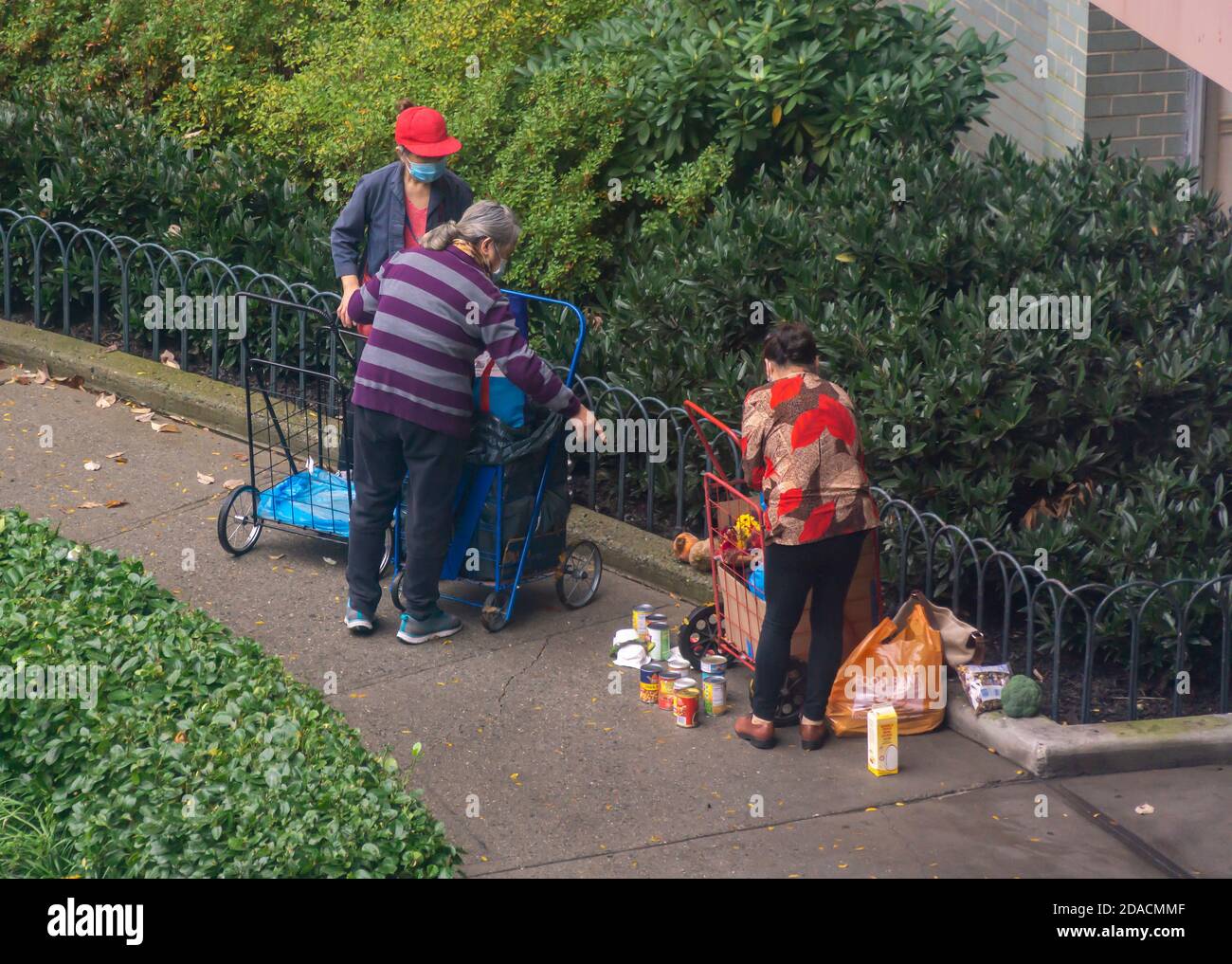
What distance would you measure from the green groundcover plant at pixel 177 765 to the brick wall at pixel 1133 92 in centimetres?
737

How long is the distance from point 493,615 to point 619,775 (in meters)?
1.24

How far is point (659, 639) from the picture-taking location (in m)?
6.36

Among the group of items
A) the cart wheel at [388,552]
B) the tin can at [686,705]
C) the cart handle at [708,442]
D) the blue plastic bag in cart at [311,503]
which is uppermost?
the cart handle at [708,442]

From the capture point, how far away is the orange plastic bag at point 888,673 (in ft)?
19.0

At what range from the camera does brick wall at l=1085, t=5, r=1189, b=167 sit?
10172 millimetres

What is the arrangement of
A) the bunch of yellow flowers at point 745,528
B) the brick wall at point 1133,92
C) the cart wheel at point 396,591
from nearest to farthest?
the bunch of yellow flowers at point 745,528, the cart wheel at point 396,591, the brick wall at point 1133,92

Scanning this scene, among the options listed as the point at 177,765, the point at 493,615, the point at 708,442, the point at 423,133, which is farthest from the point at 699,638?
the point at 177,765

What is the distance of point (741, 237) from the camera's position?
25.4 feet

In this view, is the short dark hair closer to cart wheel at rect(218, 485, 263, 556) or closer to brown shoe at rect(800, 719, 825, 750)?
brown shoe at rect(800, 719, 825, 750)

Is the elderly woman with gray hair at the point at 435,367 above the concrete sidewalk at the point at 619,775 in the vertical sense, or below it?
above

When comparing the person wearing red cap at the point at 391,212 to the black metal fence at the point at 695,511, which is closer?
the black metal fence at the point at 695,511

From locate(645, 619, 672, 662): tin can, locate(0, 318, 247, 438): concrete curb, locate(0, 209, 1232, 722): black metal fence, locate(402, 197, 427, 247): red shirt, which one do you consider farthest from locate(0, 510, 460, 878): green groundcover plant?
Result: locate(0, 318, 247, 438): concrete curb

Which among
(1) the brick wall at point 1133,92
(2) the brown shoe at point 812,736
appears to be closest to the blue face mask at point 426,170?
(2) the brown shoe at point 812,736

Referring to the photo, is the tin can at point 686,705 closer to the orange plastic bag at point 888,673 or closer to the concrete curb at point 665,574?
the orange plastic bag at point 888,673
